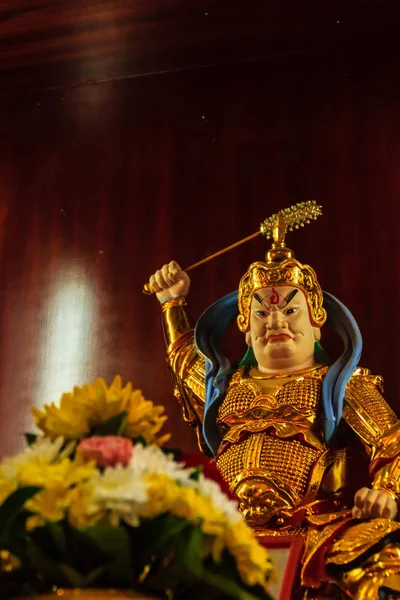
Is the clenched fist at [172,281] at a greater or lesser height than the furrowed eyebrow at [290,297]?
greater

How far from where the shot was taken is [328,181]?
2592mm

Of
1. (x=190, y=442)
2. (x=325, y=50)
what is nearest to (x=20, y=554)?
(x=190, y=442)

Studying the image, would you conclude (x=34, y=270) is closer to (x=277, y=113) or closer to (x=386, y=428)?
(x=277, y=113)

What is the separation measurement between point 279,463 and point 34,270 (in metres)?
1.13

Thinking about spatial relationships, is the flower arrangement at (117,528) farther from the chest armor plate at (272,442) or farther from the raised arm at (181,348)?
the raised arm at (181,348)

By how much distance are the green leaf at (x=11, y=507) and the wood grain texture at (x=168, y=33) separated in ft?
6.32

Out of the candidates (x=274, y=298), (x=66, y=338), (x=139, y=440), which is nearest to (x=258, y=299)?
(x=274, y=298)

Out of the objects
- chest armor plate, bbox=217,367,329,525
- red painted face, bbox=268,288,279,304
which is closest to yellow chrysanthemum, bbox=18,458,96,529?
chest armor plate, bbox=217,367,329,525

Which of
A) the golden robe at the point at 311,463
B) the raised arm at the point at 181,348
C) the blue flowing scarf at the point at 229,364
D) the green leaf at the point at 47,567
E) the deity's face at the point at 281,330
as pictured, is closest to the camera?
the green leaf at the point at 47,567

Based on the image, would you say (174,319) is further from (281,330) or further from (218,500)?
(218,500)

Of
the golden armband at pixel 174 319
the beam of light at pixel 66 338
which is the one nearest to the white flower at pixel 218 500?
the golden armband at pixel 174 319

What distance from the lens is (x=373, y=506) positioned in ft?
5.48

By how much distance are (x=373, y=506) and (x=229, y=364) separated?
0.60 metres

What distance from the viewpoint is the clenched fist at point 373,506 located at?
167 cm
